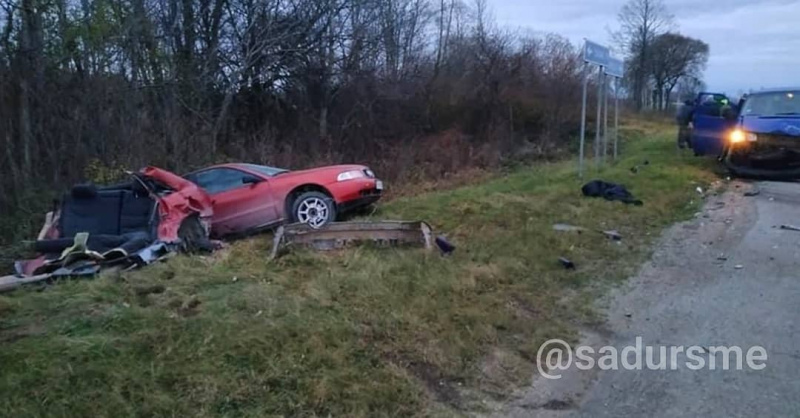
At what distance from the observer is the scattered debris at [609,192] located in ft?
35.4

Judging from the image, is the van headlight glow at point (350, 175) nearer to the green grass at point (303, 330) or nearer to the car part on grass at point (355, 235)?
the car part on grass at point (355, 235)

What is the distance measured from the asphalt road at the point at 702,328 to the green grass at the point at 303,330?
289 mm

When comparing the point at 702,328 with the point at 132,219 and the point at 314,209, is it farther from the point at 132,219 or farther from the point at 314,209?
the point at 132,219

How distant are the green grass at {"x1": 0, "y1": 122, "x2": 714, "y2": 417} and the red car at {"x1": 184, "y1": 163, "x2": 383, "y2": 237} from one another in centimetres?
270

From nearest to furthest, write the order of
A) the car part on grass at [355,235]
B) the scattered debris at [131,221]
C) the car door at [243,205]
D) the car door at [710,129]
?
1. the car part on grass at [355,235]
2. the scattered debris at [131,221]
3. the car door at [243,205]
4. the car door at [710,129]

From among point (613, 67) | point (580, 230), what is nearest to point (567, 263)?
point (580, 230)

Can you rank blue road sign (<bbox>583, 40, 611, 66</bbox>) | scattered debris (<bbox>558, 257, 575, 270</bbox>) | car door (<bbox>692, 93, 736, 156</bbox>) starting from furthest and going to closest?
car door (<bbox>692, 93, 736, 156</bbox>)
blue road sign (<bbox>583, 40, 611, 66</bbox>)
scattered debris (<bbox>558, 257, 575, 270</bbox>)

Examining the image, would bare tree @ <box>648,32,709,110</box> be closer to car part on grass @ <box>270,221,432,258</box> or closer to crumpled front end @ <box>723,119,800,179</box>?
crumpled front end @ <box>723,119,800,179</box>

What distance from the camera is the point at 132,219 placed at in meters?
8.84

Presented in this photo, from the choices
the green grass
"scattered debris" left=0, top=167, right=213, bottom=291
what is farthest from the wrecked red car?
the green grass

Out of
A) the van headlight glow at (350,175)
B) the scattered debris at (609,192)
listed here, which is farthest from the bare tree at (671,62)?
the van headlight glow at (350,175)

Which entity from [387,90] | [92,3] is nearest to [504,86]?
[387,90]

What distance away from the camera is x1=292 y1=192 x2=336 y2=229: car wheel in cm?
1044

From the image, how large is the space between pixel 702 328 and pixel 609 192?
6423mm
